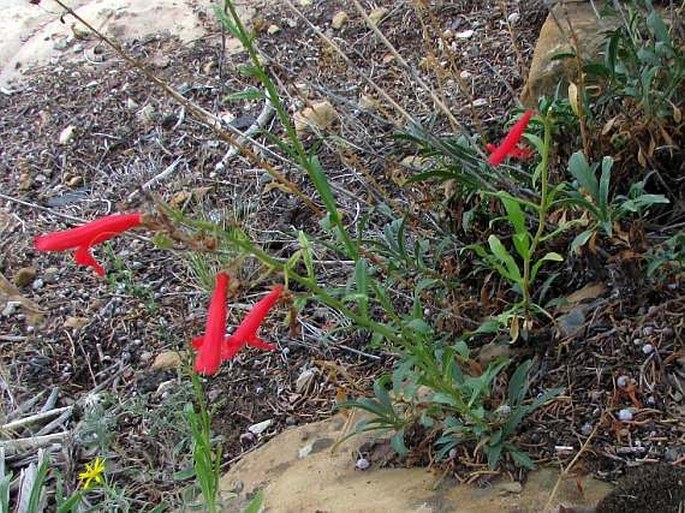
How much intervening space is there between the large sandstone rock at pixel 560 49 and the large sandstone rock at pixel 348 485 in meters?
1.29

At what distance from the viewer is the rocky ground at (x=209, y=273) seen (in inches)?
90.3

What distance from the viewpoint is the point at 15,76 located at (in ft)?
16.9

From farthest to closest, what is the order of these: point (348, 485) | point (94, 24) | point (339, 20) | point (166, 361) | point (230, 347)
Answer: point (94, 24), point (339, 20), point (166, 361), point (348, 485), point (230, 347)

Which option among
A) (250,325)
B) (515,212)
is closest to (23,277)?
(250,325)

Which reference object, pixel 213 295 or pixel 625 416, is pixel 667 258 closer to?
pixel 625 416

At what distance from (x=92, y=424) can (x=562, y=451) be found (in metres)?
1.42

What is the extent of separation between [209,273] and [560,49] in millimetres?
1381

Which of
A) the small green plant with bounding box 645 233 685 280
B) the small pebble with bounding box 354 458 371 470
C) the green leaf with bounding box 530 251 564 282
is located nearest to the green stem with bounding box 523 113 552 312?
the green leaf with bounding box 530 251 564 282

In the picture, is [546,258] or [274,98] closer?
[274,98]

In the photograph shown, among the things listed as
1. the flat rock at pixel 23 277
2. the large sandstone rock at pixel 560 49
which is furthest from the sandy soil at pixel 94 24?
the large sandstone rock at pixel 560 49

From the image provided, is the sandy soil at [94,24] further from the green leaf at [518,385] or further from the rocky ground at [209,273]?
the green leaf at [518,385]

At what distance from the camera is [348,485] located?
233 cm

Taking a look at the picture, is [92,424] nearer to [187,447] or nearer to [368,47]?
[187,447]

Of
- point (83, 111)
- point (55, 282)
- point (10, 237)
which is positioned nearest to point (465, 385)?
point (55, 282)
